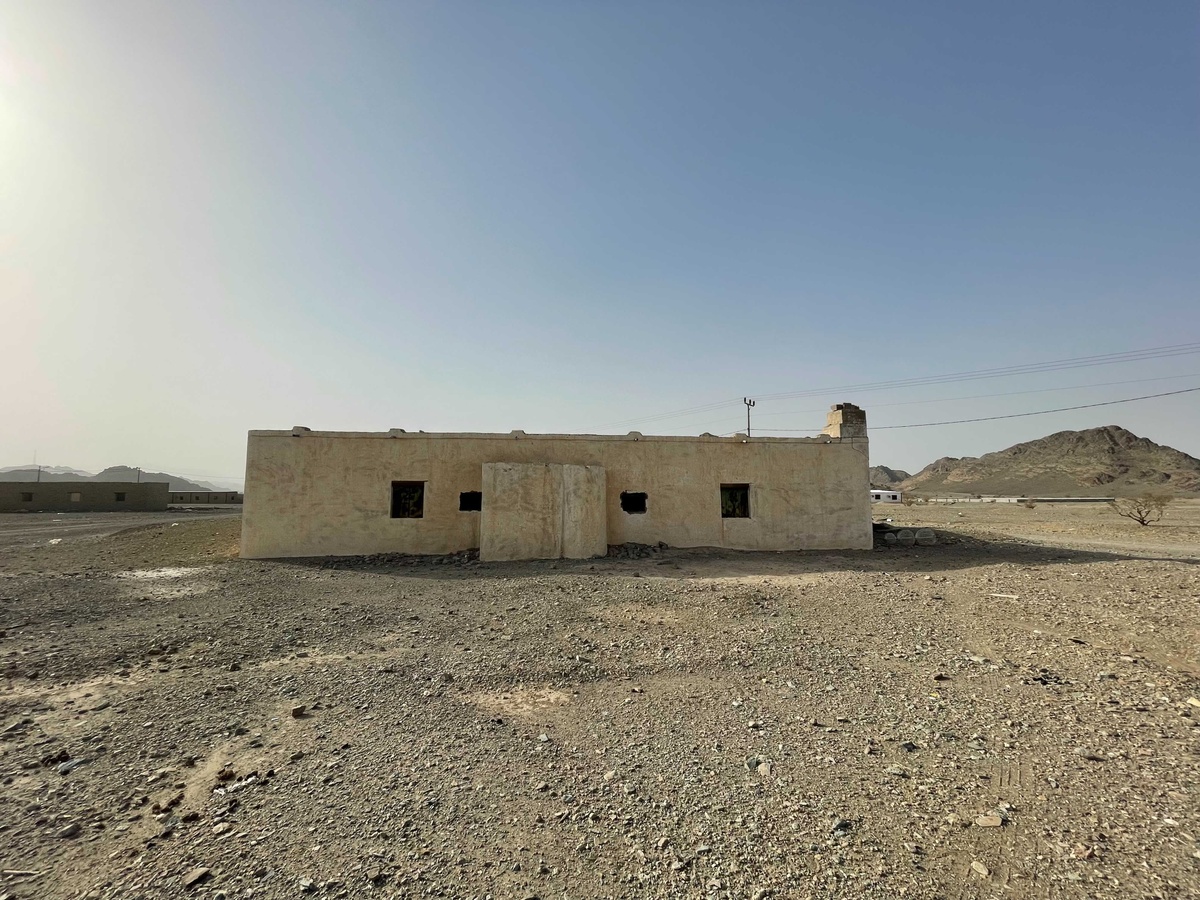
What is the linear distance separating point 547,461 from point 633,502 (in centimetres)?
253

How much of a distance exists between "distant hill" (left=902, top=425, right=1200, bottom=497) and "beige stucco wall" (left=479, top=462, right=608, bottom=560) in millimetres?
71096

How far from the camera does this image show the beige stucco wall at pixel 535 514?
41.8ft

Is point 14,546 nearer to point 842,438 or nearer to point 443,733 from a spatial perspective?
point 443,733

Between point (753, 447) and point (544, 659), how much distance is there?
10133 mm

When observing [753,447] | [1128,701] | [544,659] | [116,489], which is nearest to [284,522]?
[544,659]

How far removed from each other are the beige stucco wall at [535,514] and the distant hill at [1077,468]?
7110 cm

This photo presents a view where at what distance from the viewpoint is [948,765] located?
3.66m

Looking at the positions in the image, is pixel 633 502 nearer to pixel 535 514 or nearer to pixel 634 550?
pixel 634 550

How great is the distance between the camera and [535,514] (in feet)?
42.2

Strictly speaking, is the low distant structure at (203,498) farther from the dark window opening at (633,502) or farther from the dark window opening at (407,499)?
the dark window opening at (633,502)

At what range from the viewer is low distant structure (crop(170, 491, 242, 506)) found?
3986cm

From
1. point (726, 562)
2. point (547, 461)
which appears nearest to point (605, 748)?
point (726, 562)

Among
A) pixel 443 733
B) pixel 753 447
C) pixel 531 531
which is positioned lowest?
pixel 443 733

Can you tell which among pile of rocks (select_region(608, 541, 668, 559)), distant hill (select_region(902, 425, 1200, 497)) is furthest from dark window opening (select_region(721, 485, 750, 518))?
distant hill (select_region(902, 425, 1200, 497))
